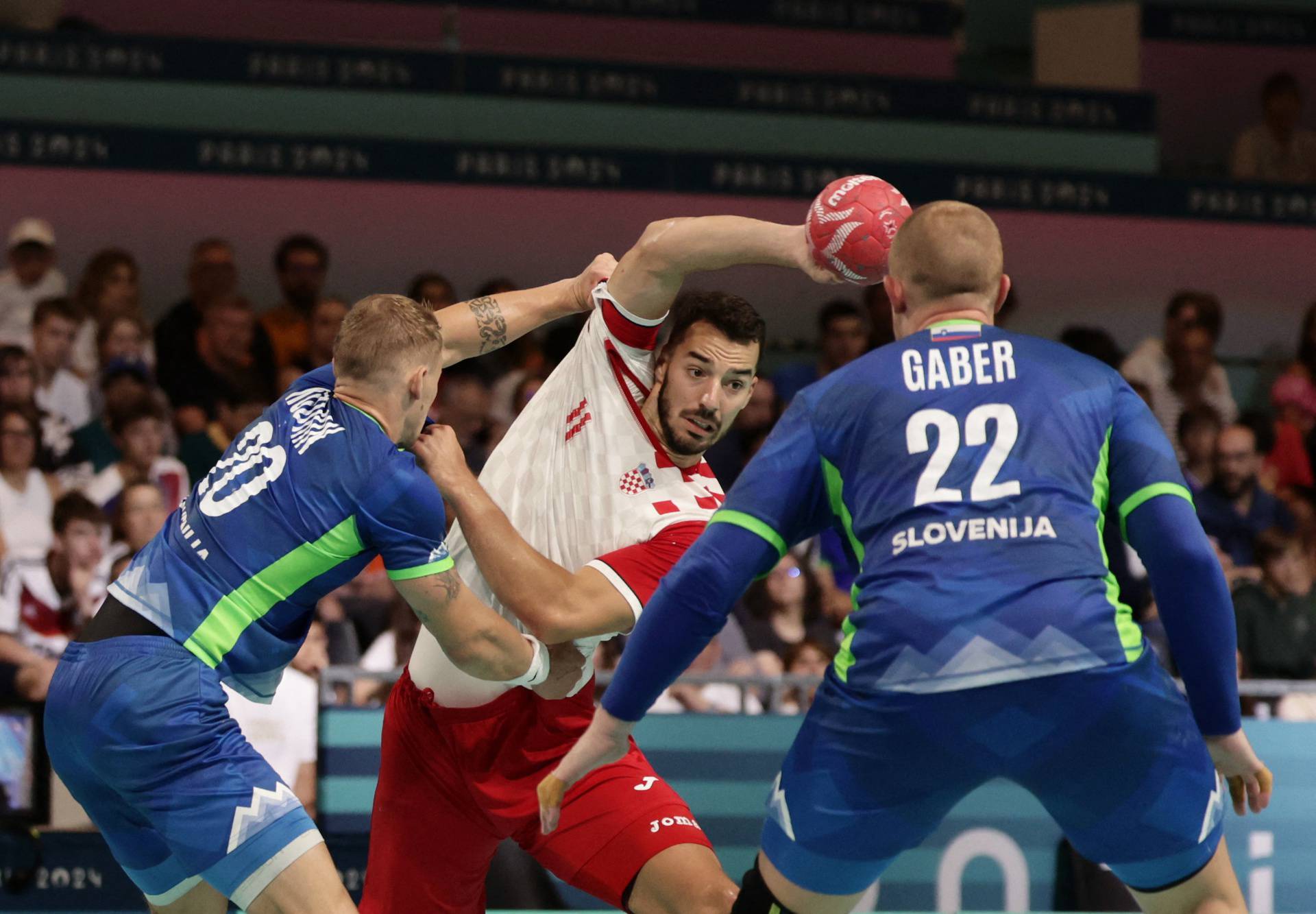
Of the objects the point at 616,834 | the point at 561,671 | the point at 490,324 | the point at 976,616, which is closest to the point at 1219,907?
the point at 976,616

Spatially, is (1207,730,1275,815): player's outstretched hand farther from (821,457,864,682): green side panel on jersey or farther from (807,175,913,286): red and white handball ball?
(807,175,913,286): red and white handball ball

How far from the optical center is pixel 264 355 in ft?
32.7

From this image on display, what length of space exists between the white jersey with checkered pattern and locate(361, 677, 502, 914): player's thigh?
0.20 meters

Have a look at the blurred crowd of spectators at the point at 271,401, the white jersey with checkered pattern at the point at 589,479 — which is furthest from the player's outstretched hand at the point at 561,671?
the blurred crowd of spectators at the point at 271,401

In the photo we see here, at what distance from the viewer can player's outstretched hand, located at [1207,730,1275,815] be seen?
3631mm

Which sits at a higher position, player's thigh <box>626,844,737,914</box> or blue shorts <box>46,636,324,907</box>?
blue shorts <box>46,636,324,907</box>

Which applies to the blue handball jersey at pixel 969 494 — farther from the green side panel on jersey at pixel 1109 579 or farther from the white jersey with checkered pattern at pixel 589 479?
the white jersey with checkered pattern at pixel 589 479

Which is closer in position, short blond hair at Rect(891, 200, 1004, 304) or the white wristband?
short blond hair at Rect(891, 200, 1004, 304)

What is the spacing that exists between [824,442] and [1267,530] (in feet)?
22.0

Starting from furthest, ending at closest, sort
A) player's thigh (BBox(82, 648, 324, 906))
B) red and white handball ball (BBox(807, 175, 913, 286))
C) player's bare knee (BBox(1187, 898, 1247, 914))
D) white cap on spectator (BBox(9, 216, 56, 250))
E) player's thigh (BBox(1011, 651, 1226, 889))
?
white cap on spectator (BBox(9, 216, 56, 250)), red and white handball ball (BBox(807, 175, 913, 286)), player's thigh (BBox(82, 648, 324, 906)), player's bare knee (BBox(1187, 898, 1247, 914)), player's thigh (BBox(1011, 651, 1226, 889))

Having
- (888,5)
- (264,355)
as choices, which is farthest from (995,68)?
(264,355)

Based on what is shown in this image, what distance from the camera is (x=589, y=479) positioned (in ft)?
16.7

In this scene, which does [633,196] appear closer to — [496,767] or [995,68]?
[995,68]

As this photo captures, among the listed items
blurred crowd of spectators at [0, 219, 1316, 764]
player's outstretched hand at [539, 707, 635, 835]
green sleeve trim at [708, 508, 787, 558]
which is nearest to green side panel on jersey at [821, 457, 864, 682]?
green sleeve trim at [708, 508, 787, 558]
